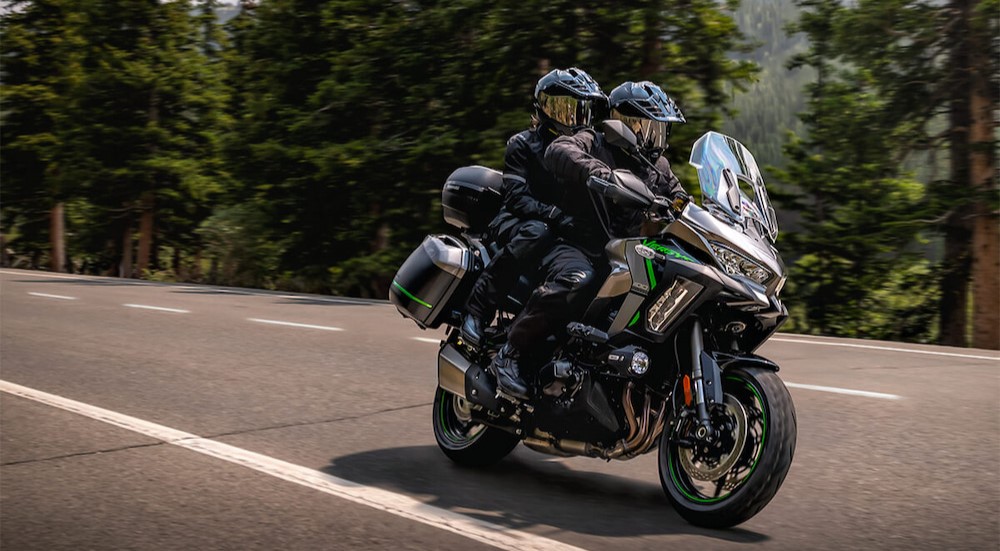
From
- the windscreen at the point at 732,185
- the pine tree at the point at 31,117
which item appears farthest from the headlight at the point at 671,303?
the pine tree at the point at 31,117

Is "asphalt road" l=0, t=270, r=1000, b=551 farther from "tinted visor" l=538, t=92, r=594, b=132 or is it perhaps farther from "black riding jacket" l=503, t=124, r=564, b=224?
"tinted visor" l=538, t=92, r=594, b=132

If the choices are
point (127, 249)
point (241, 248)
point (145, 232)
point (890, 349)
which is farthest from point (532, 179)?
point (127, 249)

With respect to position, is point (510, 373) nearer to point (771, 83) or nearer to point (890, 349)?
point (890, 349)

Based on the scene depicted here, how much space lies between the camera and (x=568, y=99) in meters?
5.10

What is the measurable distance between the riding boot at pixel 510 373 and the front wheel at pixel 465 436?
16.7 inches

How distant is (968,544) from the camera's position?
425cm

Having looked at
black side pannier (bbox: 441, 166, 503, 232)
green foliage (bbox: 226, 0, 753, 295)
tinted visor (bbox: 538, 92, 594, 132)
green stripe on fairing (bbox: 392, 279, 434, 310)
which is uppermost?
green foliage (bbox: 226, 0, 753, 295)

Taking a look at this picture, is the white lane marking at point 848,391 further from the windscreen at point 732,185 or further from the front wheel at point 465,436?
the windscreen at point 732,185

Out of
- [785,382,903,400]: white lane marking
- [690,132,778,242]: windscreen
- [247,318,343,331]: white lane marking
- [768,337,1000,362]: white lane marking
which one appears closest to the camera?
[690,132,778,242]: windscreen

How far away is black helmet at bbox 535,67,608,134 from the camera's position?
5.09 metres

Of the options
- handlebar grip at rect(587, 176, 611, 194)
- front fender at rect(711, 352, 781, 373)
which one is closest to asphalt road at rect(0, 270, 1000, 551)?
front fender at rect(711, 352, 781, 373)

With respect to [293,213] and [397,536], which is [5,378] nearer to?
[397,536]

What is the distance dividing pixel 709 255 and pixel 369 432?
275cm

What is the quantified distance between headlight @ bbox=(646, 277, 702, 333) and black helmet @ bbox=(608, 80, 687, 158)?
28.8 inches
